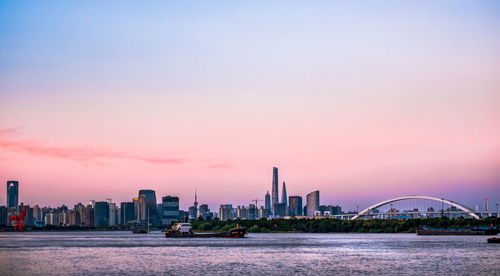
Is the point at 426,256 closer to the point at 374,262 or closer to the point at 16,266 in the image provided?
the point at 374,262

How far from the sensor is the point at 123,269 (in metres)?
75.1

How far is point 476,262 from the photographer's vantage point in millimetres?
83500

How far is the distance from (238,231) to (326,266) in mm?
114250

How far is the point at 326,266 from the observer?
78438 millimetres

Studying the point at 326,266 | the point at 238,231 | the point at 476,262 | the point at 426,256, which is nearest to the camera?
the point at 326,266

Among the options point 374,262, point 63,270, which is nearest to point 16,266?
point 63,270

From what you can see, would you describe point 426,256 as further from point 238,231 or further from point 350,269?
point 238,231

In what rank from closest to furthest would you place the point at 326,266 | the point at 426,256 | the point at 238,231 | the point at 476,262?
1. the point at 326,266
2. the point at 476,262
3. the point at 426,256
4. the point at 238,231

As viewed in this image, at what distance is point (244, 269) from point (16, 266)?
2739 centimetres

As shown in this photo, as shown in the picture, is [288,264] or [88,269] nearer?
[88,269]

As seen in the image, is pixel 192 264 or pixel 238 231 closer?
pixel 192 264

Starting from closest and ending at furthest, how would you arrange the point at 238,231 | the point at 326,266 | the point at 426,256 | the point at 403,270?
the point at 403,270
the point at 326,266
the point at 426,256
the point at 238,231

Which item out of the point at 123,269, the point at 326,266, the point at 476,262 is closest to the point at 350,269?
the point at 326,266

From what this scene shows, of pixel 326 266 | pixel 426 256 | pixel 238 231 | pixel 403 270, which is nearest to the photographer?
pixel 403 270
